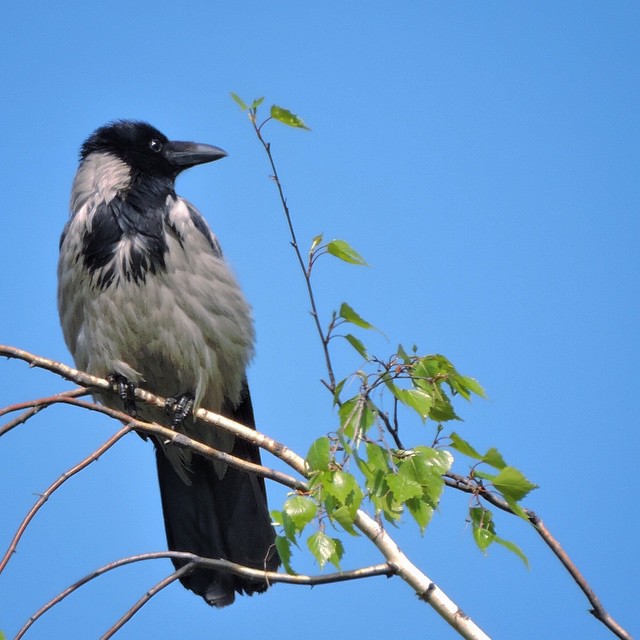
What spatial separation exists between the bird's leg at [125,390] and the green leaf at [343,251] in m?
2.24

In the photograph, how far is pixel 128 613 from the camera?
280cm

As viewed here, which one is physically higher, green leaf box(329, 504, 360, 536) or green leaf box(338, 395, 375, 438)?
green leaf box(338, 395, 375, 438)

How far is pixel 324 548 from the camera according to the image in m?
2.50

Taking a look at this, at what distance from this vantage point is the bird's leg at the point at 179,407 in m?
4.93

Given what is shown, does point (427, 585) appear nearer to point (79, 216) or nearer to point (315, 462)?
point (315, 462)

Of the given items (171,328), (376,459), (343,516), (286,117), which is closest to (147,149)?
(171,328)

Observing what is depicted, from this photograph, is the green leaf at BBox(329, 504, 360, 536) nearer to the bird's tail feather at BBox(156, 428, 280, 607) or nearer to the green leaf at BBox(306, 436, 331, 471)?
the green leaf at BBox(306, 436, 331, 471)

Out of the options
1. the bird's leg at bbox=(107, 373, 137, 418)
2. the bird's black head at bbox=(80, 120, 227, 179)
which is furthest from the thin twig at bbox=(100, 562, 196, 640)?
the bird's black head at bbox=(80, 120, 227, 179)

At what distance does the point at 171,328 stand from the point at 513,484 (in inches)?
106

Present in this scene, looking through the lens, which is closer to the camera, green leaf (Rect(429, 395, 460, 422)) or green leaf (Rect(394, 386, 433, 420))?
green leaf (Rect(394, 386, 433, 420))

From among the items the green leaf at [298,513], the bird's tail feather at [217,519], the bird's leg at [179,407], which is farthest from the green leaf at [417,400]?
the bird's tail feather at [217,519]

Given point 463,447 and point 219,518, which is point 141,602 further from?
point 219,518

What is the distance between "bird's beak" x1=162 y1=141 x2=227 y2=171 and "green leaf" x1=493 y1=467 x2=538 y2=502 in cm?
357

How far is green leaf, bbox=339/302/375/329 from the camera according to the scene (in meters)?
2.83
